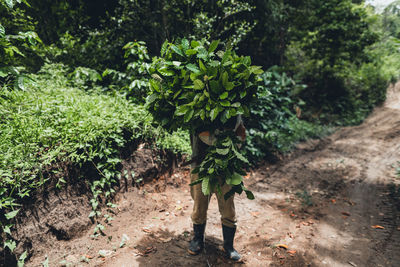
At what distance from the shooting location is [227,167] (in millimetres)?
2158

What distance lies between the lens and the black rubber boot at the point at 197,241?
2.70 metres

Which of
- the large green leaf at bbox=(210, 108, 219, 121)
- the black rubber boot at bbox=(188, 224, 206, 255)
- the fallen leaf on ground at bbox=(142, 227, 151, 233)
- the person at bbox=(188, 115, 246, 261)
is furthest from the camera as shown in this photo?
the fallen leaf on ground at bbox=(142, 227, 151, 233)

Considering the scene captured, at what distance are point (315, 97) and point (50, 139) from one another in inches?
491

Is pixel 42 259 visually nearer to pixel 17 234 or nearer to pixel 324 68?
pixel 17 234

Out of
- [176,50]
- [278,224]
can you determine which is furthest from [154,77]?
[278,224]

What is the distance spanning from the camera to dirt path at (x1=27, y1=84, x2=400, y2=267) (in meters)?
2.66

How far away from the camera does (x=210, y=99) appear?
2127mm

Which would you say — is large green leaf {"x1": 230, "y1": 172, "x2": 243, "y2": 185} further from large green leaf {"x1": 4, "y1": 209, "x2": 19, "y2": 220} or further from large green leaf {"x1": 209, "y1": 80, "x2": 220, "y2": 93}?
large green leaf {"x1": 4, "y1": 209, "x2": 19, "y2": 220}

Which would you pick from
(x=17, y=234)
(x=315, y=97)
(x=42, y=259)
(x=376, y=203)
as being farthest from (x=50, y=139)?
(x=315, y=97)

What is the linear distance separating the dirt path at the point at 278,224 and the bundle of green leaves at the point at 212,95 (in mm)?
1290

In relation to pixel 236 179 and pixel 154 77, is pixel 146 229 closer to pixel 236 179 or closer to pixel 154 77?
pixel 236 179

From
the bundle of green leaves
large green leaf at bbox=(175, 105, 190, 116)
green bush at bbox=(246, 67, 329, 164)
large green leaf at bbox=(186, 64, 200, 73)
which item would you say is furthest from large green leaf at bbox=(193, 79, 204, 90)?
green bush at bbox=(246, 67, 329, 164)

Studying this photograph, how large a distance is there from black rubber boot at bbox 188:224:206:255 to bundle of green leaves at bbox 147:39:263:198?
785mm

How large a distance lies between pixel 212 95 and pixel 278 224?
2.61 meters
